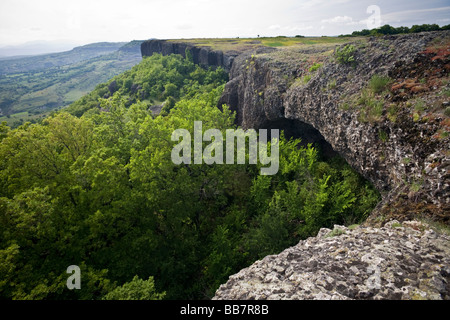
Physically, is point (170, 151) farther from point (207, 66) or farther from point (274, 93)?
point (207, 66)

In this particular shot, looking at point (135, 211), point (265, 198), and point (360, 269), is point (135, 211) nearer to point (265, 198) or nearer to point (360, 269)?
point (265, 198)

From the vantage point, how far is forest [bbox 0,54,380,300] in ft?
39.9

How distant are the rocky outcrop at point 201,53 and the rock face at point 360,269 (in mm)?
58517

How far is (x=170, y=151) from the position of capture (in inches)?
724

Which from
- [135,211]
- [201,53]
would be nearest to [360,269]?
[135,211]

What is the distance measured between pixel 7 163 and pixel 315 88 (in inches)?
959

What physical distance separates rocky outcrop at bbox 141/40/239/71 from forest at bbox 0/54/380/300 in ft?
153

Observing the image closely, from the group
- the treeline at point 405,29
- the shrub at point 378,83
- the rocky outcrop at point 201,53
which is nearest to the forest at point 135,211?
the shrub at point 378,83

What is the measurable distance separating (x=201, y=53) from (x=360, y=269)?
79881mm

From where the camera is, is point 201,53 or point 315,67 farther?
point 201,53

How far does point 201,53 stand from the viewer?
75312mm

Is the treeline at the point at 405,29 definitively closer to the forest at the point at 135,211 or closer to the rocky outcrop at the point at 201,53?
the forest at the point at 135,211

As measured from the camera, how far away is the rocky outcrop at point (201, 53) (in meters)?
62.3

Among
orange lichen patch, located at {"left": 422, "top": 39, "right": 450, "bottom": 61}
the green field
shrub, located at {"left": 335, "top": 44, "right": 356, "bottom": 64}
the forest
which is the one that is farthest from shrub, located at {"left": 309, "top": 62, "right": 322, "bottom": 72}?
the green field
